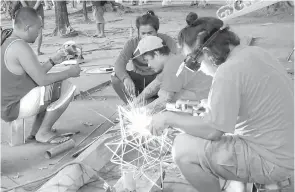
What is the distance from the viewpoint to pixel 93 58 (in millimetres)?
9594

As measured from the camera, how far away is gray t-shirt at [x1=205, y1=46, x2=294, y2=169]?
7.72 ft

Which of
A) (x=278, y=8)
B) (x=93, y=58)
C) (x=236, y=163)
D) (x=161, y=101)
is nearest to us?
(x=236, y=163)

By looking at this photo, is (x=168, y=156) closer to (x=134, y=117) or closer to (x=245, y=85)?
(x=134, y=117)

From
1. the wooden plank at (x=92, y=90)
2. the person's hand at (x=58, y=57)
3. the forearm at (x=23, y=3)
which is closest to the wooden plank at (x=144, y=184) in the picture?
the person's hand at (x=58, y=57)

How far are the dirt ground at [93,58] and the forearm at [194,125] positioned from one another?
5.47ft

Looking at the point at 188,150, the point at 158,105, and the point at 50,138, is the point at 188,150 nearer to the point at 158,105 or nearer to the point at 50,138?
the point at 158,105

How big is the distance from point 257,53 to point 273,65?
0.41 feet

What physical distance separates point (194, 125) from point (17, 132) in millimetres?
2533

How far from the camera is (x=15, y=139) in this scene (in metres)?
4.41

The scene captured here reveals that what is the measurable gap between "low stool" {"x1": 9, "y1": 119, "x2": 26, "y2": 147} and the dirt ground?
7cm

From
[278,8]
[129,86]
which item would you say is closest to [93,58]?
[129,86]

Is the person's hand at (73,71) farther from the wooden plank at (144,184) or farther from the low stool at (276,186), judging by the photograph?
the low stool at (276,186)

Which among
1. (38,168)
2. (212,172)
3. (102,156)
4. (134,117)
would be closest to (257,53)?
(212,172)

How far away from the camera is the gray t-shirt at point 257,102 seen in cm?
235
